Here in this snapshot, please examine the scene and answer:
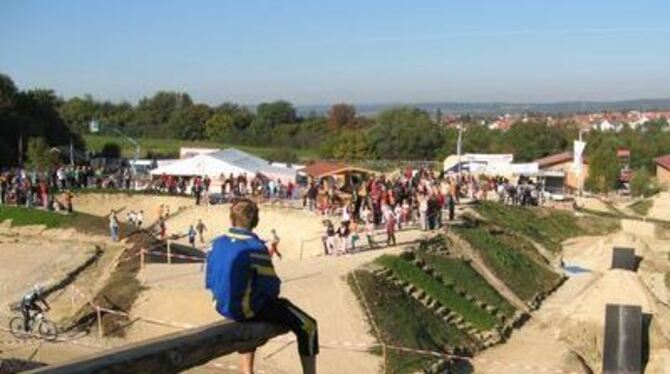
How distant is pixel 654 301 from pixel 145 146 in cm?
8546

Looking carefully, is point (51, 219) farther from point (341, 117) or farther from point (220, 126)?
point (341, 117)

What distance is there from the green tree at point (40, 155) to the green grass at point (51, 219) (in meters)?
20.7

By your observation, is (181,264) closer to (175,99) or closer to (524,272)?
(524,272)

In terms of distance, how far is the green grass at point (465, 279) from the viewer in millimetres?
33406

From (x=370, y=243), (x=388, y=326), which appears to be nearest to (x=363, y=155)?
(x=370, y=243)

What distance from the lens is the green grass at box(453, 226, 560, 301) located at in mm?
38469

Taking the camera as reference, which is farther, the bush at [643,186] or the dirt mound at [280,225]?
the bush at [643,186]

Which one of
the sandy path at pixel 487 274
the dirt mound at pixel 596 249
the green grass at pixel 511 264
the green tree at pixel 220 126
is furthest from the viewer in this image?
the green tree at pixel 220 126

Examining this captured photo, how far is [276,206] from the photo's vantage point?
42.2 meters

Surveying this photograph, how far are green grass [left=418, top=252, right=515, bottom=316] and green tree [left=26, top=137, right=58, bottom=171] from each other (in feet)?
110

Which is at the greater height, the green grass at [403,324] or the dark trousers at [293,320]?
the dark trousers at [293,320]

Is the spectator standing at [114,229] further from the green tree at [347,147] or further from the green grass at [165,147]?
the green tree at [347,147]

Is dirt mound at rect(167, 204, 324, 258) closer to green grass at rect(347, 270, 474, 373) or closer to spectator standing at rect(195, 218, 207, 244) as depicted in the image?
spectator standing at rect(195, 218, 207, 244)

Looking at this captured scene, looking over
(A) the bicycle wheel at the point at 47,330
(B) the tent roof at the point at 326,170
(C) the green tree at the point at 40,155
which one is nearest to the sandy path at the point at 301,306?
(A) the bicycle wheel at the point at 47,330
